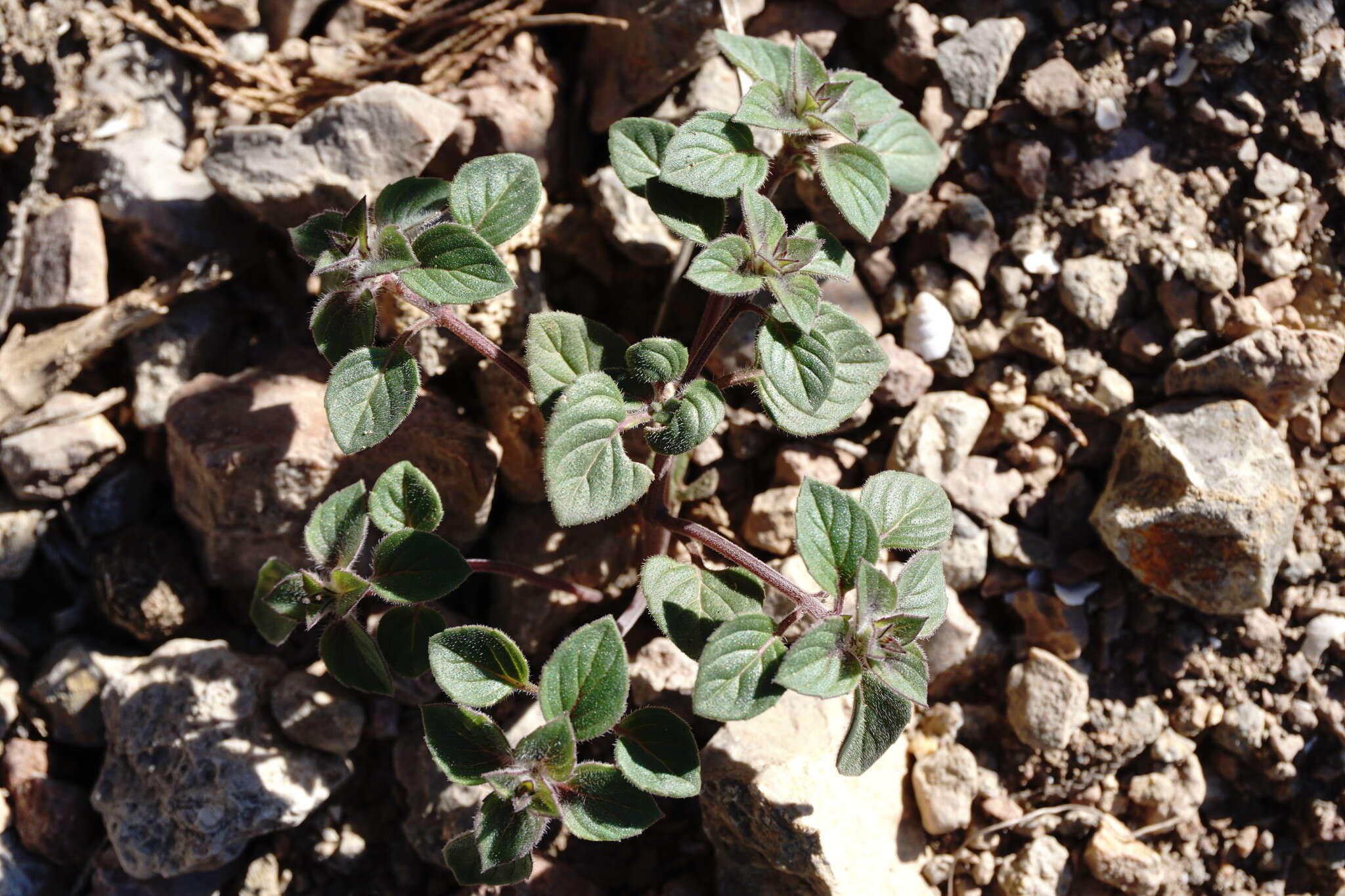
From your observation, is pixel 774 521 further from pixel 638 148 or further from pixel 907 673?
pixel 638 148

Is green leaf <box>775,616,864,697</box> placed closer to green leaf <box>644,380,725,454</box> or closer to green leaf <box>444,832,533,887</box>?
green leaf <box>644,380,725,454</box>

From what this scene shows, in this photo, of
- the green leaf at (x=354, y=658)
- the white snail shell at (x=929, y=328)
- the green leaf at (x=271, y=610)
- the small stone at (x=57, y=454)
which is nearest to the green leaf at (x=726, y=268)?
the white snail shell at (x=929, y=328)

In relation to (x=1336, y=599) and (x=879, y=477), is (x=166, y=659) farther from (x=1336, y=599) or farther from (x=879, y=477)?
(x=1336, y=599)

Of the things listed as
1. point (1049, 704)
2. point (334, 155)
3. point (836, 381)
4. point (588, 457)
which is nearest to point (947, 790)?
point (1049, 704)

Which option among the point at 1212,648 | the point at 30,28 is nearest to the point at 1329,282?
the point at 1212,648

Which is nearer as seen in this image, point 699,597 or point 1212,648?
point 699,597
